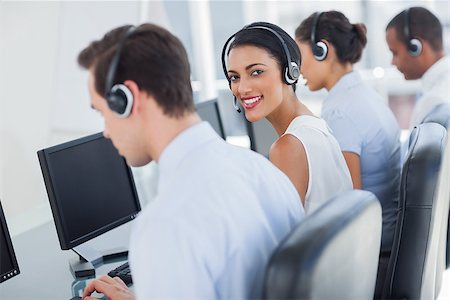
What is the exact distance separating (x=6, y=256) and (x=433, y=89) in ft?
7.17

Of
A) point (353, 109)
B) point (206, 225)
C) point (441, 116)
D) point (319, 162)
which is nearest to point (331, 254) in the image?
point (206, 225)

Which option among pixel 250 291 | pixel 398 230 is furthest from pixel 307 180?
pixel 250 291

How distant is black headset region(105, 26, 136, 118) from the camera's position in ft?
4.40

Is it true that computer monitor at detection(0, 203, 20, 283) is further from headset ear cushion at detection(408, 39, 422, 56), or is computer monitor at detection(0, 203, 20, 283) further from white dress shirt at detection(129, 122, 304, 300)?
headset ear cushion at detection(408, 39, 422, 56)

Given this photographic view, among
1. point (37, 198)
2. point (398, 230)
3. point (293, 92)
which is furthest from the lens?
point (37, 198)

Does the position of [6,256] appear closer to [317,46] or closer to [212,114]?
[212,114]

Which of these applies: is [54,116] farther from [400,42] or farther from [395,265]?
[395,265]

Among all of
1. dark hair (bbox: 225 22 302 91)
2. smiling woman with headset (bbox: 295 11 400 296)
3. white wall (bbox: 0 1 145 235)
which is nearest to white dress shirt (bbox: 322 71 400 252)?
smiling woman with headset (bbox: 295 11 400 296)

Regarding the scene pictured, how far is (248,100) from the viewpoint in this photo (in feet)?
7.70

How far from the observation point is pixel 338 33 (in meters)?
2.84

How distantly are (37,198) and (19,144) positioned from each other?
1.20 feet

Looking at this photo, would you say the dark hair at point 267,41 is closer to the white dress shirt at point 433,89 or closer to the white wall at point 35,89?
the white dress shirt at point 433,89

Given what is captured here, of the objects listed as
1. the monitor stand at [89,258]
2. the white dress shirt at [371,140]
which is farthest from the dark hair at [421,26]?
the monitor stand at [89,258]

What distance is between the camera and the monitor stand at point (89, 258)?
2.19 metres
